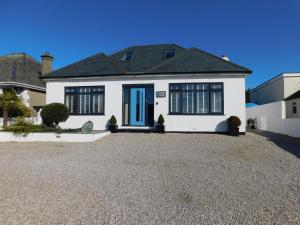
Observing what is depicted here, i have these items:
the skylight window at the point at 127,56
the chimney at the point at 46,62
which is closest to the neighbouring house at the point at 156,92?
the skylight window at the point at 127,56

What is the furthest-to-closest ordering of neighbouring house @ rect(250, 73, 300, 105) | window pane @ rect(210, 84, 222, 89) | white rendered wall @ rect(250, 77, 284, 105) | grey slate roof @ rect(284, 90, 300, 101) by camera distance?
1. white rendered wall @ rect(250, 77, 284, 105)
2. neighbouring house @ rect(250, 73, 300, 105)
3. grey slate roof @ rect(284, 90, 300, 101)
4. window pane @ rect(210, 84, 222, 89)

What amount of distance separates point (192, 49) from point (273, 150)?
30.6ft

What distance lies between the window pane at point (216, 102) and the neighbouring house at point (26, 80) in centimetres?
1282

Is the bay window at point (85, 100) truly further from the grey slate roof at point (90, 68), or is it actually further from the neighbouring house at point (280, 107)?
the neighbouring house at point (280, 107)

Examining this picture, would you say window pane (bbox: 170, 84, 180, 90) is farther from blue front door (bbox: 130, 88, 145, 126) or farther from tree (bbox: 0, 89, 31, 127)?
tree (bbox: 0, 89, 31, 127)

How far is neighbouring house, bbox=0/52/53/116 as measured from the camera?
49.7 ft

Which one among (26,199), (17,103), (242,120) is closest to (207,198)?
(26,199)

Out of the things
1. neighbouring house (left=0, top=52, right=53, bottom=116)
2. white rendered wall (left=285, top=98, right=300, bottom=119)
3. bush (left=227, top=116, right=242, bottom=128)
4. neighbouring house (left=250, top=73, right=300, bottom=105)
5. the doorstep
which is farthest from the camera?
neighbouring house (left=250, top=73, right=300, bottom=105)

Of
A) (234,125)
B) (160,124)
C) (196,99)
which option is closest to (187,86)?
(196,99)

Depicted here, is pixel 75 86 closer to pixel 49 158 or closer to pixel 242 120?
pixel 49 158

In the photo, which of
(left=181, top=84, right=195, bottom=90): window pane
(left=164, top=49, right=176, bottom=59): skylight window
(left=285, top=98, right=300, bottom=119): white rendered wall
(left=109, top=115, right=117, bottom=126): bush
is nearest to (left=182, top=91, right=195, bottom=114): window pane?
(left=181, top=84, right=195, bottom=90): window pane

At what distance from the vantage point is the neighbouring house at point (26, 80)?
49.7 feet

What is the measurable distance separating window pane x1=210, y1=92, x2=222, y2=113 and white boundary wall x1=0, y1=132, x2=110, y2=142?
6.80 meters

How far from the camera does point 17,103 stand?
518 inches
